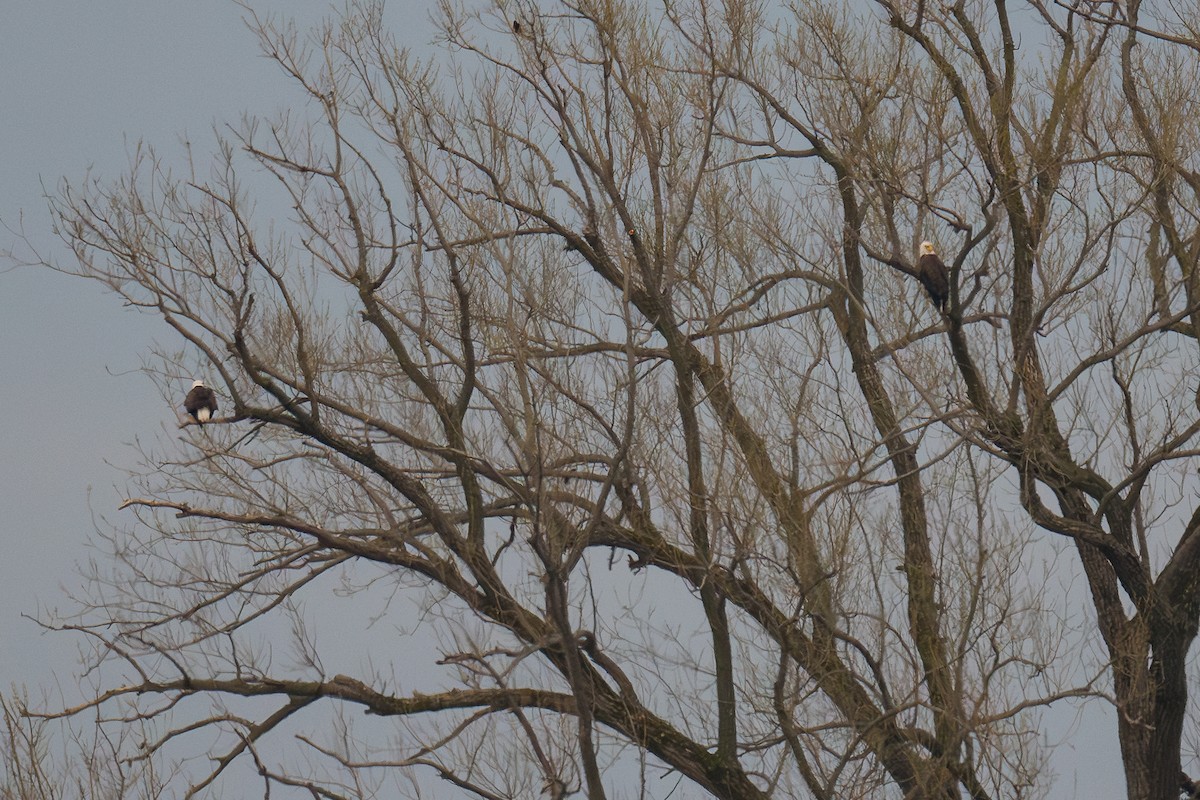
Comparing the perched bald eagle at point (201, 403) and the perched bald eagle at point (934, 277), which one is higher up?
the perched bald eagle at point (934, 277)

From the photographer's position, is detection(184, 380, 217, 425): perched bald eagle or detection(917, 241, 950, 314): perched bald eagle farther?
detection(184, 380, 217, 425): perched bald eagle

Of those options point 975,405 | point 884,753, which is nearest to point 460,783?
point 884,753

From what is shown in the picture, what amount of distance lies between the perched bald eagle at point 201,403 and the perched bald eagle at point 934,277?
405 centimetres

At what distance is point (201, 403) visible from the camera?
7.39m

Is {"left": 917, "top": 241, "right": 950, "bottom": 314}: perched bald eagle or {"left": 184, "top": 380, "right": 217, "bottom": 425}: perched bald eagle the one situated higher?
{"left": 917, "top": 241, "right": 950, "bottom": 314}: perched bald eagle

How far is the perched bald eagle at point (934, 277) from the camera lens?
7.29m

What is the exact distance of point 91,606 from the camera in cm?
771

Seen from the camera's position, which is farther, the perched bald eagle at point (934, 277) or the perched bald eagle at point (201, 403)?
the perched bald eagle at point (201, 403)

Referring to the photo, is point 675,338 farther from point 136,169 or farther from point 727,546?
point 136,169

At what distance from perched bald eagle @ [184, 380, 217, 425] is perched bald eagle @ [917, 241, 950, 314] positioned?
4.05 meters

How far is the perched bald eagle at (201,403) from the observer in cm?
739

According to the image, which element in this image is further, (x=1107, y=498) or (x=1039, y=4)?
(x=1039, y=4)

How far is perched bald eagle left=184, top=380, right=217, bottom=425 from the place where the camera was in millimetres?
7395

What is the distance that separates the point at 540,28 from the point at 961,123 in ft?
8.93
